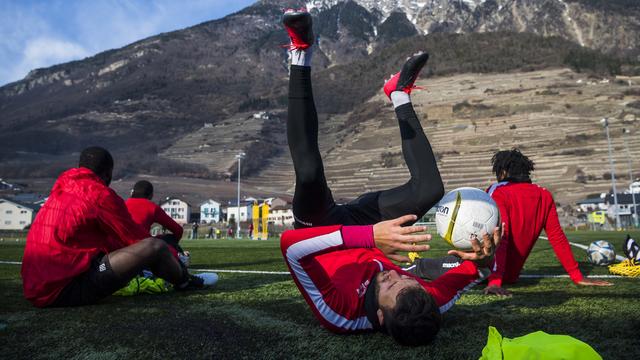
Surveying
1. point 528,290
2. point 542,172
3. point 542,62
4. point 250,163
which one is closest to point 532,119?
point 542,172

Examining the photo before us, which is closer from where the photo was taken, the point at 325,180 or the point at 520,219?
the point at 325,180

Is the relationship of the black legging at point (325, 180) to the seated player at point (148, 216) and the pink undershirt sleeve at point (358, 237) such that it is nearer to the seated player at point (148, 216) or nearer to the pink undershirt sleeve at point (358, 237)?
the pink undershirt sleeve at point (358, 237)

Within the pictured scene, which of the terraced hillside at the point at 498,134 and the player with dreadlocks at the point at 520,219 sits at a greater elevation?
the terraced hillside at the point at 498,134

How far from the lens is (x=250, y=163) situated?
123 m

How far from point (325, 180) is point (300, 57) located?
3.19 feet

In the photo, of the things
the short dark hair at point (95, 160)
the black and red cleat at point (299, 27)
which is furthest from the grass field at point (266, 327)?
the black and red cleat at point (299, 27)

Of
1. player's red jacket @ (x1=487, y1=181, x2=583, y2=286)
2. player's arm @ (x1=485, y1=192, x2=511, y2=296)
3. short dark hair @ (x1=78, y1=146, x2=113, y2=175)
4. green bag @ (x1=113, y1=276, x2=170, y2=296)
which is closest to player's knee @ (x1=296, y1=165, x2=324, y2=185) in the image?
short dark hair @ (x1=78, y1=146, x2=113, y2=175)

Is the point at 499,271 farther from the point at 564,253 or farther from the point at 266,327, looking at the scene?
the point at 266,327

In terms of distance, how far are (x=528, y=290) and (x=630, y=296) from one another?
874 mm

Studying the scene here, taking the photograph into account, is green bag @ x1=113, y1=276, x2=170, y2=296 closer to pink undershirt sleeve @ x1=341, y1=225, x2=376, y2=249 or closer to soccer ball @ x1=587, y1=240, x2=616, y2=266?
pink undershirt sleeve @ x1=341, y1=225, x2=376, y2=249

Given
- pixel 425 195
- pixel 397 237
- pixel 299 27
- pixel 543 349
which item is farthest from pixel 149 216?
pixel 543 349

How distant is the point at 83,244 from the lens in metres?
3.66

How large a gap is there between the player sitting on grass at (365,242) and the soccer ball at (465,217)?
7.0 inches

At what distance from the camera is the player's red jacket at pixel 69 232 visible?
3.54 metres
